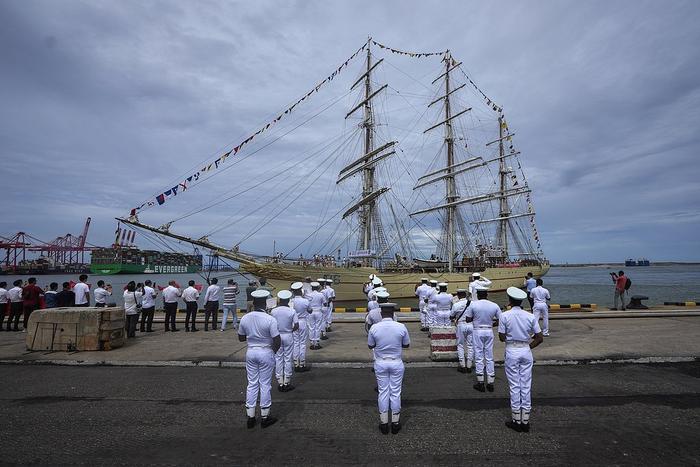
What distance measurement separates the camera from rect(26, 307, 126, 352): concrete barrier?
9.96 m

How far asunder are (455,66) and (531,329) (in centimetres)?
4657

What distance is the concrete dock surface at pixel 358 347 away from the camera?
356 inches

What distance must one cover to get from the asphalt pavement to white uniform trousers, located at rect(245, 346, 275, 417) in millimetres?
338

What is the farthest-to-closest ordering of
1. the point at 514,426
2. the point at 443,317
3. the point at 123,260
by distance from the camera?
1. the point at 123,260
2. the point at 443,317
3. the point at 514,426

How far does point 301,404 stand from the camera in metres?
6.19

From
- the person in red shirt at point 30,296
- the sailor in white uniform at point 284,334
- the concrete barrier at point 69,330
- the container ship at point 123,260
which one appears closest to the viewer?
the sailor in white uniform at point 284,334

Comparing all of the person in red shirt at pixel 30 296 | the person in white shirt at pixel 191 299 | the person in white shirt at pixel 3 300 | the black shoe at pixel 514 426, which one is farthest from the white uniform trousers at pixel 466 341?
the person in white shirt at pixel 3 300

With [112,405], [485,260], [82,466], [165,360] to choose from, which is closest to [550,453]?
[82,466]

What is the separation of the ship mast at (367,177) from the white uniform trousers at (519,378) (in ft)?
103

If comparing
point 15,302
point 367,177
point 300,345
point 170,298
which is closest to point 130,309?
point 170,298

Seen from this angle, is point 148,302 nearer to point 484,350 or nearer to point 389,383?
point 389,383

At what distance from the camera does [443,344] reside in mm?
8992

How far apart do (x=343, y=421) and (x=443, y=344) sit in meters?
4.34

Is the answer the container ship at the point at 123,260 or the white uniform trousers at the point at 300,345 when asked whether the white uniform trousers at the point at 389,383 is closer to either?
the white uniform trousers at the point at 300,345
